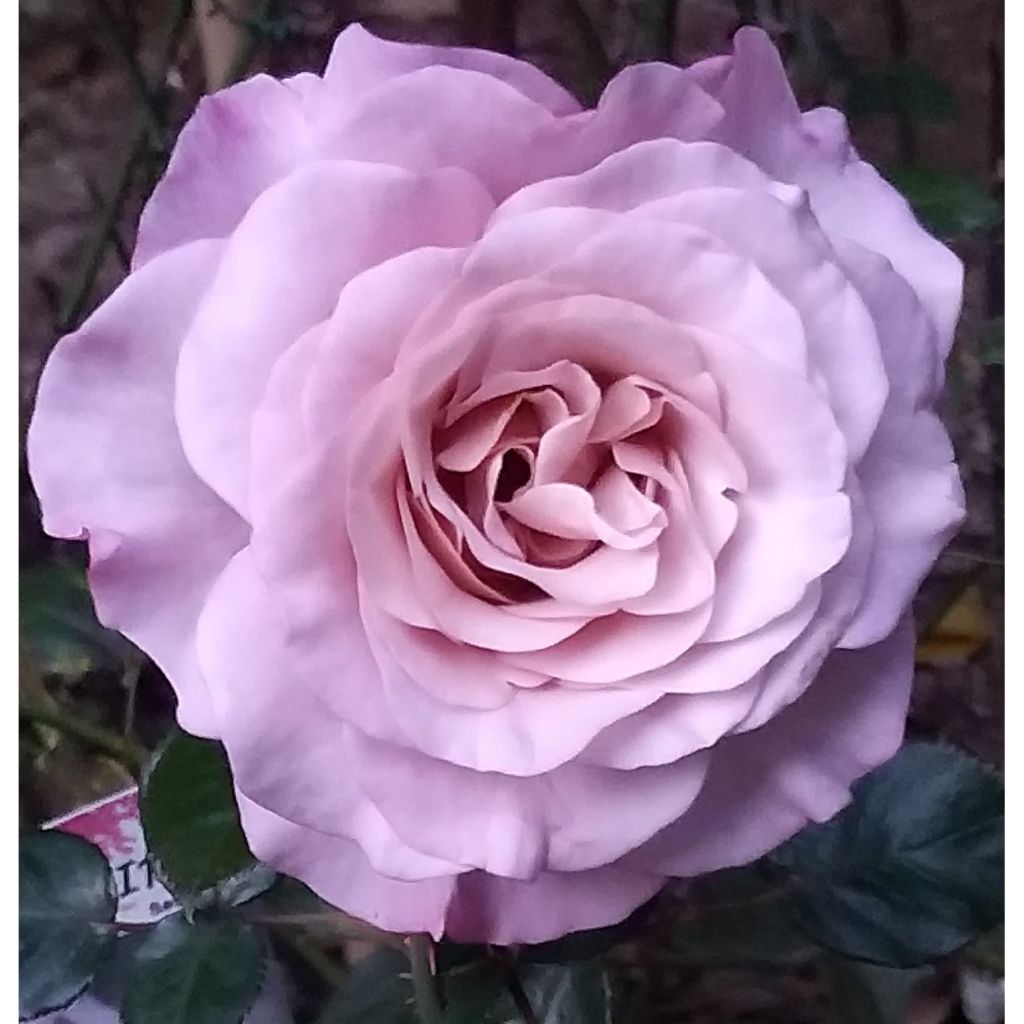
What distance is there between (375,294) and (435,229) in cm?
2

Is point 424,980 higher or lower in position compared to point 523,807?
lower

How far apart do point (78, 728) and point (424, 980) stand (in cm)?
14

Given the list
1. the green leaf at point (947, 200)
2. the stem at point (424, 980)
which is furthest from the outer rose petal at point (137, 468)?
the green leaf at point (947, 200)

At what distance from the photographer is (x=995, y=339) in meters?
0.42

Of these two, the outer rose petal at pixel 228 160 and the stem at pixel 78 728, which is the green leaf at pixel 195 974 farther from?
the outer rose petal at pixel 228 160

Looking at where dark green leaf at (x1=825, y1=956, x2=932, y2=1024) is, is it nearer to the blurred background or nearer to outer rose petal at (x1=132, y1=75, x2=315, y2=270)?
the blurred background

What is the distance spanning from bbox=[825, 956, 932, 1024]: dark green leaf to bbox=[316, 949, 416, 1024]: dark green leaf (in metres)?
0.14

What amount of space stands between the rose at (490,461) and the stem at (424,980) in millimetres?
69

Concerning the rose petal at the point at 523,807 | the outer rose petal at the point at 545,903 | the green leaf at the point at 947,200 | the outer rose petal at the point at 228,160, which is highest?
the outer rose petal at the point at 228,160

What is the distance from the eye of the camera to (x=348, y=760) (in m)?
0.25

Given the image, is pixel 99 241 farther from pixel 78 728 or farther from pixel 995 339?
pixel 995 339

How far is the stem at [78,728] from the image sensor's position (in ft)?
1.32

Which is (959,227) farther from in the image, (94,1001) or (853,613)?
(94,1001)

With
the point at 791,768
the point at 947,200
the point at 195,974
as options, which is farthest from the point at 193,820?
the point at 947,200
